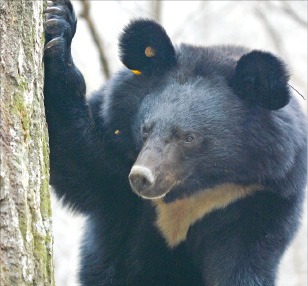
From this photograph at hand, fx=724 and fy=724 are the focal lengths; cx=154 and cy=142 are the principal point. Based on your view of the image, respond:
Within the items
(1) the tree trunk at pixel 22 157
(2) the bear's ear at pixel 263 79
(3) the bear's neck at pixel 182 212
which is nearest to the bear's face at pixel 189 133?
(2) the bear's ear at pixel 263 79

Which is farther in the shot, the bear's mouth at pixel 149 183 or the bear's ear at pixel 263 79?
the bear's ear at pixel 263 79

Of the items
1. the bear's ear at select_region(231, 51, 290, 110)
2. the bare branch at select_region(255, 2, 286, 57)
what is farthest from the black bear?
the bare branch at select_region(255, 2, 286, 57)

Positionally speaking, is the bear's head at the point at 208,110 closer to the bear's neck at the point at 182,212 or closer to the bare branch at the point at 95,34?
the bear's neck at the point at 182,212

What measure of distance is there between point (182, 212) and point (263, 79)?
52.2 inches

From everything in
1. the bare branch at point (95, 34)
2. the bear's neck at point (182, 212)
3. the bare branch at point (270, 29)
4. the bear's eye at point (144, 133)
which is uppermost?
the bear's eye at point (144, 133)

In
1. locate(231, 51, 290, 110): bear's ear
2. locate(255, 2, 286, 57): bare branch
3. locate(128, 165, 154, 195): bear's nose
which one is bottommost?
locate(255, 2, 286, 57): bare branch

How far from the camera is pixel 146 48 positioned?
4.77 metres

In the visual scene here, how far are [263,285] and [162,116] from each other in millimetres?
1394

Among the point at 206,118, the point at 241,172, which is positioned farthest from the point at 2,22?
the point at 241,172

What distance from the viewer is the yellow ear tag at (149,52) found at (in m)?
4.78

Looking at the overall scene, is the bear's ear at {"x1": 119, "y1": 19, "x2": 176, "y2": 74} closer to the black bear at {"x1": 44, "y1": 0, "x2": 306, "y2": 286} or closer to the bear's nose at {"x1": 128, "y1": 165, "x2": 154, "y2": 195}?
the black bear at {"x1": 44, "y1": 0, "x2": 306, "y2": 286}

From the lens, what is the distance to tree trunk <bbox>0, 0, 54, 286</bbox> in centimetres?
298

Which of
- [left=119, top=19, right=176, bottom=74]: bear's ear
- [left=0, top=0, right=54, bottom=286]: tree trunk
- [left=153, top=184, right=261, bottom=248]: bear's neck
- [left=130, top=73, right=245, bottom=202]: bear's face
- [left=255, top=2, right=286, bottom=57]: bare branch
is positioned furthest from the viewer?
[left=255, top=2, right=286, bottom=57]: bare branch

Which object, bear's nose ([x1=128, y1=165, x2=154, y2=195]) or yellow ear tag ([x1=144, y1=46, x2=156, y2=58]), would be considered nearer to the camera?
bear's nose ([x1=128, y1=165, x2=154, y2=195])
